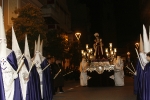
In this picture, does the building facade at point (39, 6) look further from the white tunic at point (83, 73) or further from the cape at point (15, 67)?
the cape at point (15, 67)

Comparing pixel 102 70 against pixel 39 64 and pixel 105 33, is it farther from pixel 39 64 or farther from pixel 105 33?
pixel 105 33

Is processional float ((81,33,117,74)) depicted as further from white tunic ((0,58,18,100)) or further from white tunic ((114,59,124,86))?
→ white tunic ((0,58,18,100))

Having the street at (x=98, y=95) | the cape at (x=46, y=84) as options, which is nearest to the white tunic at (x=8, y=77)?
the cape at (x=46, y=84)

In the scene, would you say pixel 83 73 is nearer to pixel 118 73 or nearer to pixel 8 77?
pixel 118 73

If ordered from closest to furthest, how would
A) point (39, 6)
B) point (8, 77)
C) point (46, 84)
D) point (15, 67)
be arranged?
point (8, 77) < point (15, 67) < point (46, 84) < point (39, 6)

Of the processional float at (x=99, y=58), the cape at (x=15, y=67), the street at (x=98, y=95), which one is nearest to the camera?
the cape at (x=15, y=67)

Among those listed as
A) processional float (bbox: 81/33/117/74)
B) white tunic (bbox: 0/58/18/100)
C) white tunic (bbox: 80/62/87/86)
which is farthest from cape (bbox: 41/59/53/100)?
white tunic (bbox: 80/62/87/86)

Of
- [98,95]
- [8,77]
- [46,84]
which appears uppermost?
[8,77]

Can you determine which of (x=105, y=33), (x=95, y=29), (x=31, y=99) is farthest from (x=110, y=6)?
(x=31, y=99)

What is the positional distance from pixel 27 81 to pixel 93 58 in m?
12.8

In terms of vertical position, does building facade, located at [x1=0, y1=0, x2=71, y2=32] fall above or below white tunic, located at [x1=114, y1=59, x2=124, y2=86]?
above

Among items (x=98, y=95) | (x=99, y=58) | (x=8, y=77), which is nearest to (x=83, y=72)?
(x=99, y=58)

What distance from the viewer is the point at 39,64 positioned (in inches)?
476

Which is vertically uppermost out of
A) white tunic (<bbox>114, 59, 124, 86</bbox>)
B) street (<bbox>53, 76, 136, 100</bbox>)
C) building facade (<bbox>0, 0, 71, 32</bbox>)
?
building facade (<bbox>0, 0, 71, 32</bbox>)
